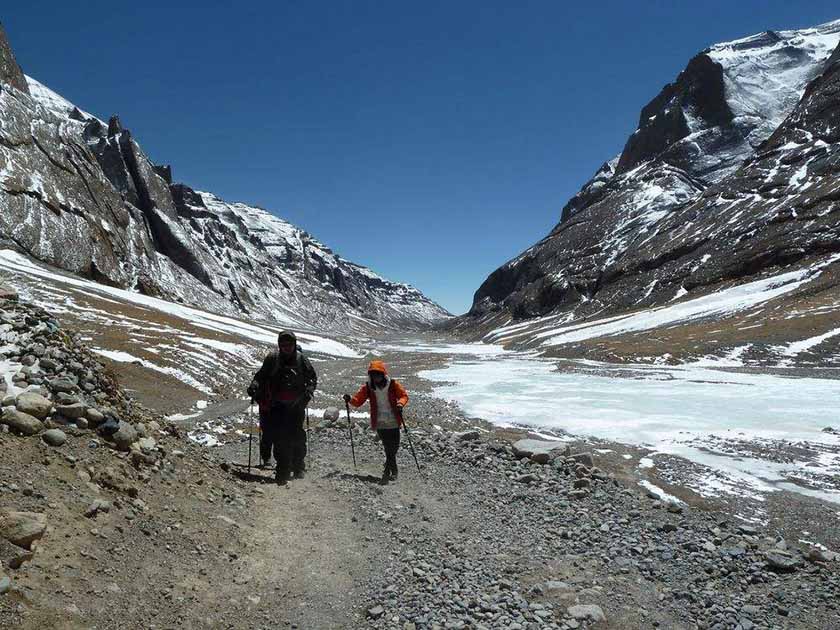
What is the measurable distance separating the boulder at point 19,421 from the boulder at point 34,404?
0.19m

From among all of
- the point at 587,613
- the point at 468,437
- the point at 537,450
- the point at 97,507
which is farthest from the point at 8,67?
the point at 587,613

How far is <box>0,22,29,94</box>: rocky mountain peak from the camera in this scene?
14288cm

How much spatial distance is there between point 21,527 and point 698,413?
29200mm

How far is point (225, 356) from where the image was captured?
1805 inches

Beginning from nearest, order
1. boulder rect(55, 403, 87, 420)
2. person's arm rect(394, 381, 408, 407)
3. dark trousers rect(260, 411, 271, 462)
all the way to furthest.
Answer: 1. boulder rect(55, 403, 87, 420)
2. dark trousers rect(260, 411, 271, 462)
3. person's arm rect(394, 381, 408, 407)

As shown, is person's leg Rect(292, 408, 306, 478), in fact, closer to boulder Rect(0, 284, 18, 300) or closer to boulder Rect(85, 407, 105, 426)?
boulder Rect(85, 407, 105, 426)

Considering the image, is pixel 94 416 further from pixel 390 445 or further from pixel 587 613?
pixel 587 613

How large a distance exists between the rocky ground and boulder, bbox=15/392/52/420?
44 millimetres

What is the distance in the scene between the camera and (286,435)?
513 inches

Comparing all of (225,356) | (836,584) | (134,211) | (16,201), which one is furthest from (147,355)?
(134,211)

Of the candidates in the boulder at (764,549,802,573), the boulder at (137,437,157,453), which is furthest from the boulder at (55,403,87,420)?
the boulder at (764,549,802,573)

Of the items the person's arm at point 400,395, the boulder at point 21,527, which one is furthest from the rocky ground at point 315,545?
the person's arm at point 400,395

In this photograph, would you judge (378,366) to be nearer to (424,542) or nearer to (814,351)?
(424,542)

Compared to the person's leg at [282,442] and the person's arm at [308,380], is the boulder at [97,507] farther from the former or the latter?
the person's arm at [308,380]
